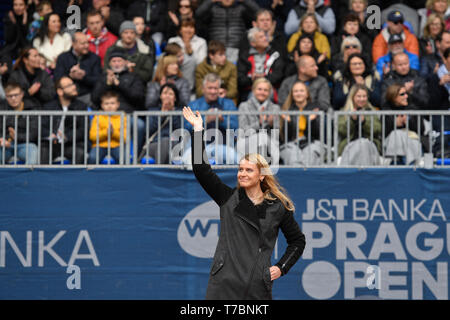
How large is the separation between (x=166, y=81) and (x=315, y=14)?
9.81ft

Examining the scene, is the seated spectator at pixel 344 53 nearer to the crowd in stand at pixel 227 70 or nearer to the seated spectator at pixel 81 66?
the crowd in stand at pixel 227 70

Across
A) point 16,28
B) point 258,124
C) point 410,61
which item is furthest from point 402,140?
point 16,28

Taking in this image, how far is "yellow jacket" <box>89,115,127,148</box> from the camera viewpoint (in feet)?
42.0

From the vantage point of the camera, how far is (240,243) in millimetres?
8281

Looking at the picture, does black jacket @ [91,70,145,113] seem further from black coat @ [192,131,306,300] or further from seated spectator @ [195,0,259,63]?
black coat @ [192,131,306,300]

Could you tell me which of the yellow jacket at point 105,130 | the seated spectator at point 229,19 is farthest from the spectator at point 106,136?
the seated spectator at point 229,19

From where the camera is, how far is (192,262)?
497 inches

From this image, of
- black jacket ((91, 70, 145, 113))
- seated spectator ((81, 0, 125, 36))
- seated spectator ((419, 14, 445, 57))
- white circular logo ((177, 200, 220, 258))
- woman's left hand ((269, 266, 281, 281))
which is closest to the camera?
woman's left hand ((269, 266, 281, 281))

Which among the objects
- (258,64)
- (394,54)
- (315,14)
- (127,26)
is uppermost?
(315,14)

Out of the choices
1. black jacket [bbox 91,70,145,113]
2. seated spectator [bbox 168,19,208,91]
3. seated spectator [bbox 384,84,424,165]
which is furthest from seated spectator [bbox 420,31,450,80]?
black jacket [bbox 91,70,145,113]

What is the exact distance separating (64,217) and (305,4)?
570 centimetres

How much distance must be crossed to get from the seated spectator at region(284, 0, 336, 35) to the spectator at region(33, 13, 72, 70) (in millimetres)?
3671

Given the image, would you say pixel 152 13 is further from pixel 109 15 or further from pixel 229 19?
pixel 229 19
